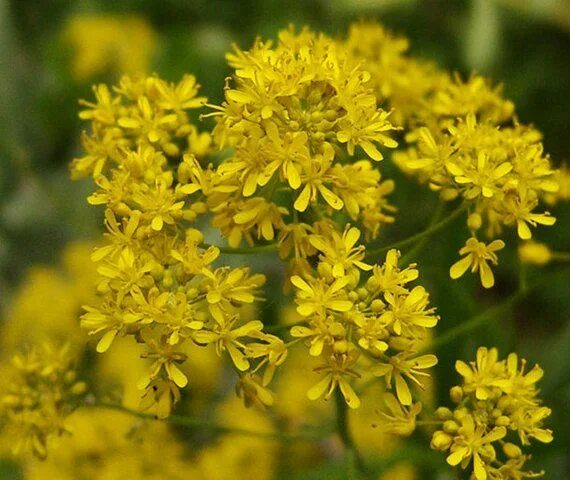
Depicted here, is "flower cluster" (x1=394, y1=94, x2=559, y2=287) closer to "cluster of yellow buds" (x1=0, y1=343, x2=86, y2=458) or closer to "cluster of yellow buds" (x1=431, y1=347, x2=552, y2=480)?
"cluster of yellow buds" (x1=431, y1=347, x2=552, y2=480)

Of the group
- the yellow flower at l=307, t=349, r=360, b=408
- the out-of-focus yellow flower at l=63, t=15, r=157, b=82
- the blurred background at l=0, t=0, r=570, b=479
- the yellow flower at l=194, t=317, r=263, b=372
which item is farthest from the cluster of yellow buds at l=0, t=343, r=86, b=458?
the out-of-focus yellow flower at l=63, t=15, r=157, b=82

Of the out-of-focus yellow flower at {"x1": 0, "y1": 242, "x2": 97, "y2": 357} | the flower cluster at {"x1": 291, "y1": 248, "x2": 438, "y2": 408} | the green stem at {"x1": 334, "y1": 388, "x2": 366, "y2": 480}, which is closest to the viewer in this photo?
the flower cluster at {"x1": 291, "y1": 248, "x2": 438, "y2": 408}

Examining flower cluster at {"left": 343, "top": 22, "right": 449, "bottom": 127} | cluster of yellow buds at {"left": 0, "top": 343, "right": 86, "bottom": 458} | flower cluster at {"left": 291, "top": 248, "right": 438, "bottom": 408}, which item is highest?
flower cluster at {"left": 343, "top": 22, "right": 449, "bottom": 127}

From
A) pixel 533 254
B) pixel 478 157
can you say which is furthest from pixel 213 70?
pixel 478 157

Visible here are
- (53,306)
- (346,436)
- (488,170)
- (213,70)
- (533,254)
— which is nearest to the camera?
(488,170)

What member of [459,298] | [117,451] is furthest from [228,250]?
[117,451]

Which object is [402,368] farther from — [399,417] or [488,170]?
[488,170]

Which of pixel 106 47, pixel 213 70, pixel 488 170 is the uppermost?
pixel 488 170

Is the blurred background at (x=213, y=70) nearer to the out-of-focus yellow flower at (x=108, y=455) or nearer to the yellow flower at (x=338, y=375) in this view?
the out-of-focus yellow flower at (x=108, y=455)

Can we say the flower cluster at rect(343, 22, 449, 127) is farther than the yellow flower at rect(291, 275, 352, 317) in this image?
Yes
